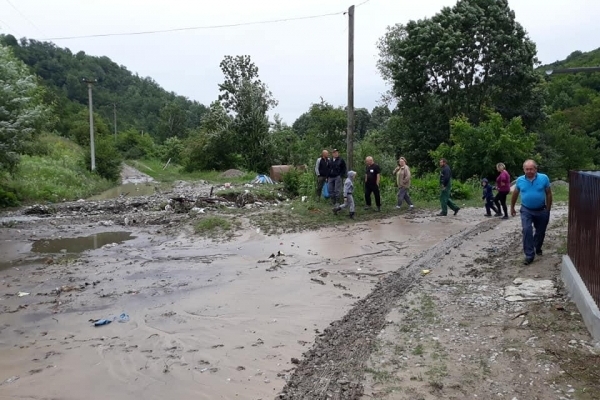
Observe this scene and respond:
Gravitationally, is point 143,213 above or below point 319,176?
below

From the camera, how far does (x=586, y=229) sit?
20.3 feet

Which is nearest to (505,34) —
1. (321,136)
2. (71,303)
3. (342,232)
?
(321,136)

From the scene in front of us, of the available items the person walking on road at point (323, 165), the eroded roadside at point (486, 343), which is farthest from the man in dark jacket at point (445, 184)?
the eroded roadside at point (486, 343)

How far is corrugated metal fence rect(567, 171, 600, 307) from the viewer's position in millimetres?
5598

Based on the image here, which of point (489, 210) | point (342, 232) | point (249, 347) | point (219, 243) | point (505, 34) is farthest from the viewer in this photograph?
point (505, 34)

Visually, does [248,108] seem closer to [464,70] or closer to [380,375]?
[464,70]

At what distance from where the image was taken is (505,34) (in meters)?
28.5

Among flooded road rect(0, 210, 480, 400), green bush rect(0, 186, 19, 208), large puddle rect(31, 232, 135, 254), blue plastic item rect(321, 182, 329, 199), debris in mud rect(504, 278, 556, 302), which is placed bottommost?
flooded road rect(0, 210, 480, 400)

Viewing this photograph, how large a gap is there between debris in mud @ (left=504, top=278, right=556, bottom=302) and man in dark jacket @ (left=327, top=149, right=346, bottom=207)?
25.6 feet

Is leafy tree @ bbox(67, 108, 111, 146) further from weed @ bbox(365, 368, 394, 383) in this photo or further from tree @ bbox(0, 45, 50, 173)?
weed @ bbox(365, 368, 394, 383)

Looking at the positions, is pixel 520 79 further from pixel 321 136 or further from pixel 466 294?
pixel 466 294

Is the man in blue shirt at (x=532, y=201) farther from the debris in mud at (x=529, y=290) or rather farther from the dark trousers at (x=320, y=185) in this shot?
the dark trousers at (x=320, y=185)

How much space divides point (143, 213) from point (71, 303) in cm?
1001

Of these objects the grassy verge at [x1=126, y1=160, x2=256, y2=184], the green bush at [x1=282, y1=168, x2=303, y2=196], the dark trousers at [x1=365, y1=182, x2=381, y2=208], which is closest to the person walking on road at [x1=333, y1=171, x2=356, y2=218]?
the dark trousers at [x1=365, y1=182, x2=381, y2=208]
